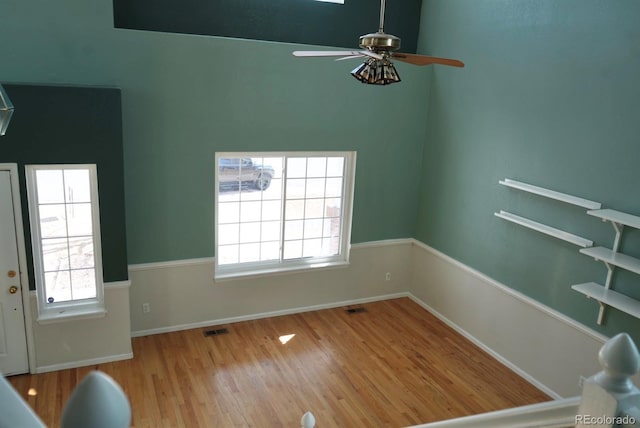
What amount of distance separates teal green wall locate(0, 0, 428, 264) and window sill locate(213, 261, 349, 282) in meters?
0.36

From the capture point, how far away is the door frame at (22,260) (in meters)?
4.28

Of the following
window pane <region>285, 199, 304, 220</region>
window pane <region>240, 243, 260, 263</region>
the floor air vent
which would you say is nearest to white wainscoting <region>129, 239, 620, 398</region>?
the floor air vent

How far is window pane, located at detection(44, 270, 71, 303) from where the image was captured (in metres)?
4.69

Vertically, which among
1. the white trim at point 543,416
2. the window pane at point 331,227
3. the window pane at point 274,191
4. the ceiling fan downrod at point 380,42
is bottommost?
the window pane at point 331,227

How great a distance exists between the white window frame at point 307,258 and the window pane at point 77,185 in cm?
133

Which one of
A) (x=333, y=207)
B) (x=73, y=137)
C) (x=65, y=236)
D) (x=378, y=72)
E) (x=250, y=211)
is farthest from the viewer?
(x=333, y=207)

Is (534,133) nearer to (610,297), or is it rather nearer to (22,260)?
(610,297)

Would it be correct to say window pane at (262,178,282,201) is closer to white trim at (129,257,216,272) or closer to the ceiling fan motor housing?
white trim at (129,257,216,272)

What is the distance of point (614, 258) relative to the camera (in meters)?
3.96

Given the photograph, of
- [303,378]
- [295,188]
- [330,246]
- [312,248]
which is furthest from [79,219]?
[330,246]

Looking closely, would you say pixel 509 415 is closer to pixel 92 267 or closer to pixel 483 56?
pixel 92 267

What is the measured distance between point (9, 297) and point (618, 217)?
208 inches

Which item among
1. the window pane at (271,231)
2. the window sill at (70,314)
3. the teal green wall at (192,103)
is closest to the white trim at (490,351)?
the teal green wall at (192,103)

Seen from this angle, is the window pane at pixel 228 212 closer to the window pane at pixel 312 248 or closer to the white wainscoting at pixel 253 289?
the white wainscoting at pixel 253 289
